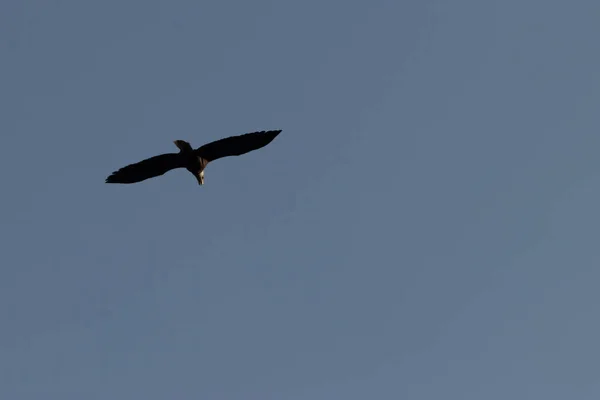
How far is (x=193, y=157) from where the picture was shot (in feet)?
119

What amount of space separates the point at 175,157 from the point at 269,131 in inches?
137

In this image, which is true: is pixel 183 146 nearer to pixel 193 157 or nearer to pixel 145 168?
pixel 193 157

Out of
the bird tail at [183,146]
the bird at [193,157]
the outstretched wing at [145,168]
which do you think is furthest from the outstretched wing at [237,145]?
the outstretched wing at [145,168]

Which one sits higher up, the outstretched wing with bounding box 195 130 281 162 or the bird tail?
the bird tail

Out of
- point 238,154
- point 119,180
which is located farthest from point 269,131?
point 119,180

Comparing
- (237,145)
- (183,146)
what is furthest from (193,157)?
(237,145)

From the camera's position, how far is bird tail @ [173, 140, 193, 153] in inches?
1407

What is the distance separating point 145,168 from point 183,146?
1.97m

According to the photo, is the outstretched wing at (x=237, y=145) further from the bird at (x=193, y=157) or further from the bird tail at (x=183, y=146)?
the bird tail at (x=183, y=146)

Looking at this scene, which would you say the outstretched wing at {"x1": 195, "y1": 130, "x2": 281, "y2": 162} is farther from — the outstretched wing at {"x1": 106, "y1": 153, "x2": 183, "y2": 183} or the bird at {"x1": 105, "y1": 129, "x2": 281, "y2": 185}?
the outstretched wing at {"x1": 106, "y1": 153, "x2": 183, "y2": 183}

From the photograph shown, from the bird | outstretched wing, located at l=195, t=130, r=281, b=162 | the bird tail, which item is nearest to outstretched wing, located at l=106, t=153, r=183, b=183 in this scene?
the bird

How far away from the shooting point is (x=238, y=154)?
36594mm

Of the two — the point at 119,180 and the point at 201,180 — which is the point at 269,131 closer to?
the point at 201,180

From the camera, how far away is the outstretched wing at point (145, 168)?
3653cm
